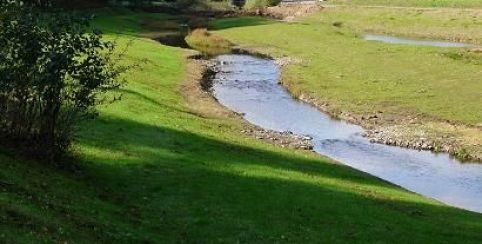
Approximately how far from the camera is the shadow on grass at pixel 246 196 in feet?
80.1

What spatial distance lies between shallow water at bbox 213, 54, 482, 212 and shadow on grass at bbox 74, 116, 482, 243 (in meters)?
4.27

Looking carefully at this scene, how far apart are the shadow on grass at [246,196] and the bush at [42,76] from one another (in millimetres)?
2589

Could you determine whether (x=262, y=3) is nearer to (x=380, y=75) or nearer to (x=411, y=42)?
(x=411, y=42)

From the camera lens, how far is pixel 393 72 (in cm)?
6981

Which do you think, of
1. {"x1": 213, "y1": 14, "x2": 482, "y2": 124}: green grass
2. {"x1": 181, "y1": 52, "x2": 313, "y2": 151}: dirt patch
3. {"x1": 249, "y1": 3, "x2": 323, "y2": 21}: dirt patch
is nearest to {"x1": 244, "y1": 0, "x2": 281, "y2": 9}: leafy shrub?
{"x1": 249, "y1": 3, "x2": 323, "y2": 21}: dirt patch

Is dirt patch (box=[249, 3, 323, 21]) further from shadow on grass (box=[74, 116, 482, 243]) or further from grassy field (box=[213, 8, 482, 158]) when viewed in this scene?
shadow on grass (box=[74, 116, 482, 243])

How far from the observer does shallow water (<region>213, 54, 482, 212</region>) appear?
37750mm

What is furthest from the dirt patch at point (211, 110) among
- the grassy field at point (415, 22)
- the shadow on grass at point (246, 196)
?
the grassy field at point (415, 22)

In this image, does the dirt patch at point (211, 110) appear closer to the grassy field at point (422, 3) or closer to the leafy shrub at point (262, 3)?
the grassy field at point (422, 3)

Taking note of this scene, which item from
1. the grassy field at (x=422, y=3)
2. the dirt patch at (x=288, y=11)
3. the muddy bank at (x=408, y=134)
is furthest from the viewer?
the dirt patch at (x=288, y=11)

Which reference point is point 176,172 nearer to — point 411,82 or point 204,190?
point 204,190

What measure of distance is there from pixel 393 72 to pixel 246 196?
45135mm

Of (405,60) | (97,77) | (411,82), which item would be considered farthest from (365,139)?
(405,60)

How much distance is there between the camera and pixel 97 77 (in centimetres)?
2641
